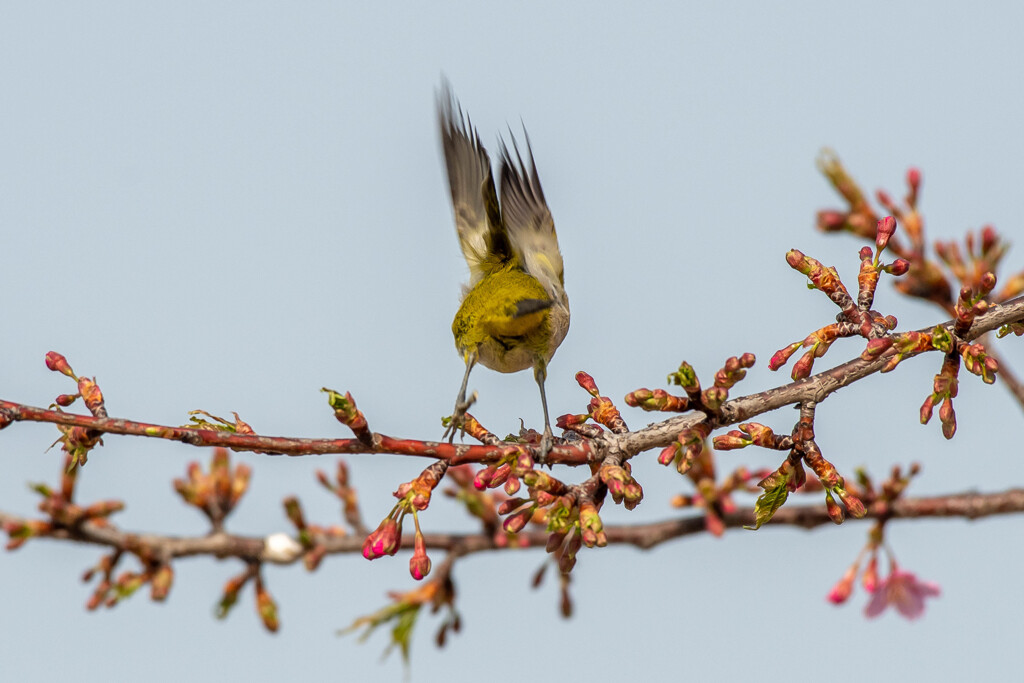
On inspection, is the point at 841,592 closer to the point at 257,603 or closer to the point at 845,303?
the point at 845,303

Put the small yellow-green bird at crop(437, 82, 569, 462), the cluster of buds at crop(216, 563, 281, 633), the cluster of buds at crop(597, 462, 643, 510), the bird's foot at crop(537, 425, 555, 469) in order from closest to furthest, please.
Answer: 1. the cluster of buds at crop(597, 462, 643, 510)
2. the bird's foot at crop(537, 425, 555, 469)
3. the small yellow-green bird at crop(437, 82, 569, 462)
4. the cluster of buds at crop(216, 563, 281, 633)

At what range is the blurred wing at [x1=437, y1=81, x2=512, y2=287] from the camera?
541 cm

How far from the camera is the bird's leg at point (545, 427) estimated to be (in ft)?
11.4

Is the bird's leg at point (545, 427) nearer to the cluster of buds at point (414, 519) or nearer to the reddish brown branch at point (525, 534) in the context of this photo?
the cluster of buds at point (414, 519)

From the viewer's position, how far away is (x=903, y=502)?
511 cm

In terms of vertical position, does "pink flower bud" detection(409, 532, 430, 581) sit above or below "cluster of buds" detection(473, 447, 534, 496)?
below

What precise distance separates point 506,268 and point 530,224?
1.16 ft

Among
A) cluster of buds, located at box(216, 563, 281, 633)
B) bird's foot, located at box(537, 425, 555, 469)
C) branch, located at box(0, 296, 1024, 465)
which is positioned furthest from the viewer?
cluster of buds, located at box(216, 563, 281, 633)

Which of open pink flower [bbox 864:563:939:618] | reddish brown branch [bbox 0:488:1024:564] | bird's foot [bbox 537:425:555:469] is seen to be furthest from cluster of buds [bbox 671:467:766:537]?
bird's foot [bbox 537:425:555:469]

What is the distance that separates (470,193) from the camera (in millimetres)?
5688

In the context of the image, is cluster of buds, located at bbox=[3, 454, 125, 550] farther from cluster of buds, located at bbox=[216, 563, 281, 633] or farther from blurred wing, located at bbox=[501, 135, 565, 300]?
blurred wing, located at bbox=[501, 135, 565, 300]

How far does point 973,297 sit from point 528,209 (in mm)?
2114

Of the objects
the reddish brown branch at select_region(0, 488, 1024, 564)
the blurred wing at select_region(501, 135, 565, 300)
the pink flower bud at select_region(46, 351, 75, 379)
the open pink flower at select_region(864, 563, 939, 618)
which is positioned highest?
the blurred wing at select_region(501, 135, 565, 300)

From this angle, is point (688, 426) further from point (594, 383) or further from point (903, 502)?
point (903, 502)
